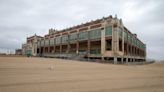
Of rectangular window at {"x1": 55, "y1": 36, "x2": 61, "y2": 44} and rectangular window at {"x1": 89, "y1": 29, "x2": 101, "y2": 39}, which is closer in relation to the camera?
rectangular window at {"x1": 89, "y1": 29, "x2": 101, "y2": 39}

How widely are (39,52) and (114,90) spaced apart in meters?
84.8

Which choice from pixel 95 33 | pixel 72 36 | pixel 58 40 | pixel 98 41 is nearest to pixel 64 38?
pixel 58 40

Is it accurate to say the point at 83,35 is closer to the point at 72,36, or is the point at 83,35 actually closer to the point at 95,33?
the point at 95,33

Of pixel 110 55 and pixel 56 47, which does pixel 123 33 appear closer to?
pixel 110 55

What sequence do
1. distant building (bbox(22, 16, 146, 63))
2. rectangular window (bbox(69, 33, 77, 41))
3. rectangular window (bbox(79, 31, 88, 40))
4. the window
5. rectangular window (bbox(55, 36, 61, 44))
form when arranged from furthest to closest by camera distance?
rectangular window (bbox(55, 36, 61, 44)) → rectangular window (bbox(69, 33, 77, 41)) → rectangular window (bbox(79, 31, 88, 40)) → the window → distant building (bbox(22, 16, 146, 63))

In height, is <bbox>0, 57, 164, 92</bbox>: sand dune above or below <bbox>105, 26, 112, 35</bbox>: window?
below

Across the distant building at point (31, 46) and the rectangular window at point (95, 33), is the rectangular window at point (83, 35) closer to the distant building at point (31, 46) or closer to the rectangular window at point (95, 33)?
the rectangular window at point (95, 33)

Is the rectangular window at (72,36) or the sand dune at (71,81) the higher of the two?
the rectangular window at (72,36)

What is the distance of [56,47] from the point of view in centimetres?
7294

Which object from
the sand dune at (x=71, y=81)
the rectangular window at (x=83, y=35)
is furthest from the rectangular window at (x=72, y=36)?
the sand dune at (x=71, y=81)

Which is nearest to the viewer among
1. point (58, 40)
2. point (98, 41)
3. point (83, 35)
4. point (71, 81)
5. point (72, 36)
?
point (71, 81)

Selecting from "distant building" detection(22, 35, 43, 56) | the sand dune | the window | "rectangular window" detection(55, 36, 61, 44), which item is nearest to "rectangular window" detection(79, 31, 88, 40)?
the window

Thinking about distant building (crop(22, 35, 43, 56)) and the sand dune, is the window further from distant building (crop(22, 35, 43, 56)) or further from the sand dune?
distant building (crop(22, 35, 43, 56))

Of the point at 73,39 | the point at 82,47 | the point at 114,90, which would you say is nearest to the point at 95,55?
the point at 82,47
